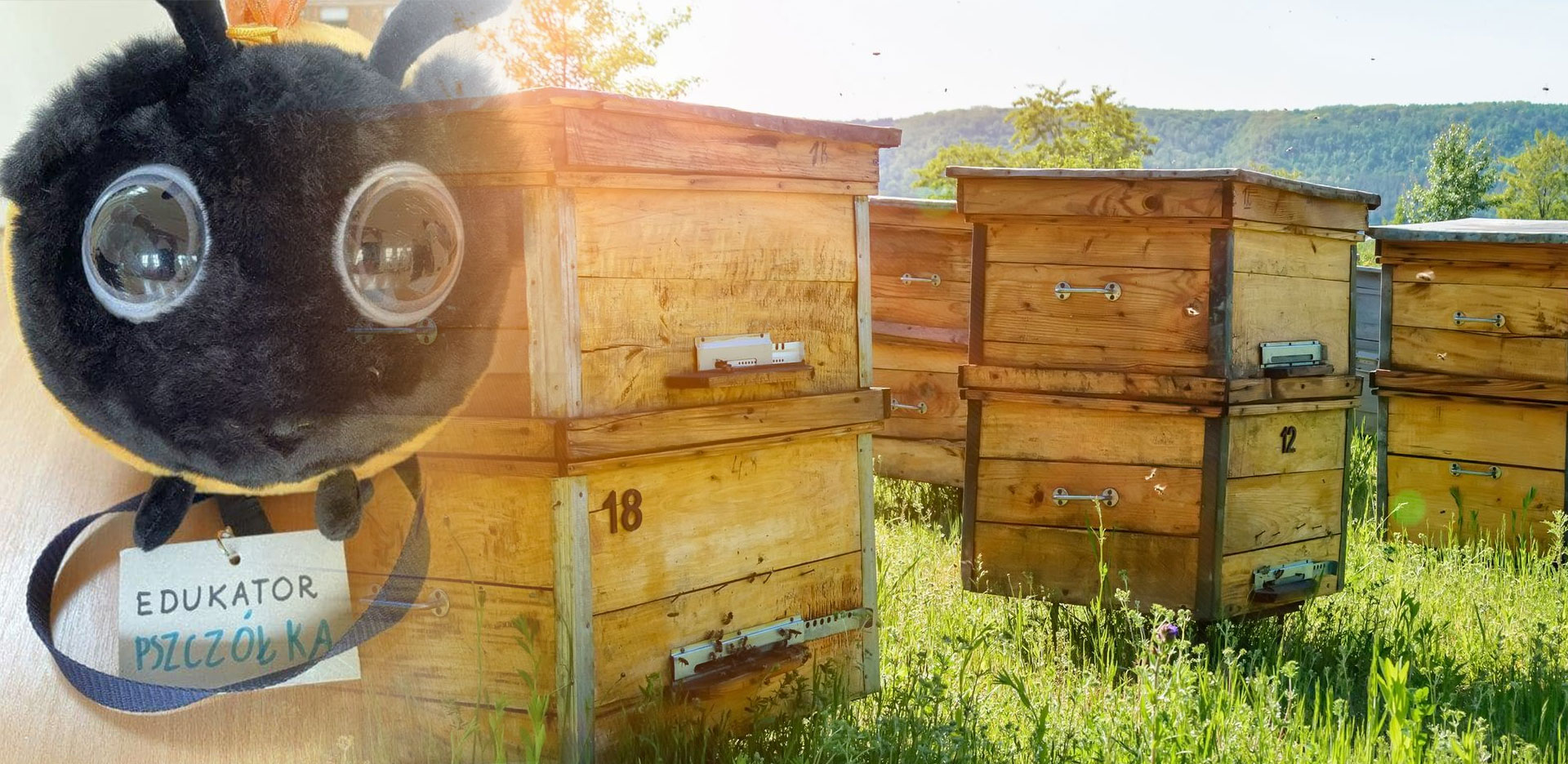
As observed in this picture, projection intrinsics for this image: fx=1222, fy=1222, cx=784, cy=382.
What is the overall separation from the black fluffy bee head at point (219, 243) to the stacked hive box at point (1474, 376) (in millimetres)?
4302

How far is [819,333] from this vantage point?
249 centimetres

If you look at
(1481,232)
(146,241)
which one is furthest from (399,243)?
(1481,232)

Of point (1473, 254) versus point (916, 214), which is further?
point (916, 214)

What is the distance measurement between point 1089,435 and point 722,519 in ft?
5.10

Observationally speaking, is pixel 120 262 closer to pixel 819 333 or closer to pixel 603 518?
pixel 603 518

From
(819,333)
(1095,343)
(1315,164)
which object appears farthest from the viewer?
(1315,164)

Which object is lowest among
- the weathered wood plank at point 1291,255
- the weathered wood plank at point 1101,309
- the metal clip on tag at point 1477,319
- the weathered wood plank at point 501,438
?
the metal clip on tag at point 1477,319

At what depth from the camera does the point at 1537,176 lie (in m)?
71.7

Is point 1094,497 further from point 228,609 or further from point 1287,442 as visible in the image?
point 228,609

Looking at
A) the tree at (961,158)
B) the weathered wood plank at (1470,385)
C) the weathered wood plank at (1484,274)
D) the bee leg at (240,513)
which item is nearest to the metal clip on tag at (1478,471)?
the weathered wood plank at (1470,385)

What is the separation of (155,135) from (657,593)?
115 centimetres

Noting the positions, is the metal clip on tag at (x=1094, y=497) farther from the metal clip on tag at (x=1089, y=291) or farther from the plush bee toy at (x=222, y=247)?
the plush bee toy at (x=222, y=247)

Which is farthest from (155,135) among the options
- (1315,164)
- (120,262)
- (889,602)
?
(1315,164)

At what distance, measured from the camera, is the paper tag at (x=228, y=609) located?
164 cm
